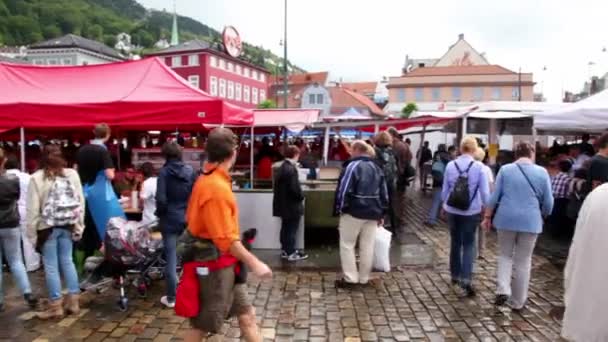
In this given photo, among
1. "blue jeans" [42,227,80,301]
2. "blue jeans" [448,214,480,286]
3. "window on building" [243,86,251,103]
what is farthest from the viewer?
"window on building" [243,86,251,103]

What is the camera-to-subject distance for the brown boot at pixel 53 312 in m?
4.74

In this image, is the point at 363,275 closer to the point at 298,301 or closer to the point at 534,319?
the point at 298,301

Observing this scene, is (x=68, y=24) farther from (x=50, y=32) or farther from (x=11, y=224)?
(x=11, y=224)

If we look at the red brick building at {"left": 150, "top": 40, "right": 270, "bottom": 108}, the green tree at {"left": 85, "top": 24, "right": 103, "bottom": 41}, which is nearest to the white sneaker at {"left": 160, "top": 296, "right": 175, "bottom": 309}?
the red brick building at {"left": 150, "top": 40, "right": 270, "bottom": 108}

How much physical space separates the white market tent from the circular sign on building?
5381 cm

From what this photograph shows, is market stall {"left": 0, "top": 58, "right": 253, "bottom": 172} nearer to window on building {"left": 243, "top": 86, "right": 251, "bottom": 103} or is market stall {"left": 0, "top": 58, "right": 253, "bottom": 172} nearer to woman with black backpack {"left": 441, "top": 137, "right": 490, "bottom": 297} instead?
woman with black backpack {"left": 441, "top": 137, "right": 490, "bottom": 297}

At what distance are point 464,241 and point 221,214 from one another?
343 centimetres

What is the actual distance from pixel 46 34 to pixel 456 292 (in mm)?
115638

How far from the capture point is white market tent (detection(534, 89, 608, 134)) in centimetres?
762

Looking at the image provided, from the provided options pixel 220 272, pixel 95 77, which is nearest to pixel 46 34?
pixel 95 77

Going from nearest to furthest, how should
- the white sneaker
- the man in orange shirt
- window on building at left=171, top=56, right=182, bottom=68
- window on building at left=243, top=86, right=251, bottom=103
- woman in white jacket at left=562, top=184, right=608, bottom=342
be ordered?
woman in white jacket at left=562, top=184, right=608, bottom=342, the man in orange shirt, the white sneaker, window on building at left=171, top=56, right=182, bottom=68, window on building at left=243, top=86, right=251, bottom=103

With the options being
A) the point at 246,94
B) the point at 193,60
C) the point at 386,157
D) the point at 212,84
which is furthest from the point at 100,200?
the point at 246,94

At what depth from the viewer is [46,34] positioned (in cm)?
10300

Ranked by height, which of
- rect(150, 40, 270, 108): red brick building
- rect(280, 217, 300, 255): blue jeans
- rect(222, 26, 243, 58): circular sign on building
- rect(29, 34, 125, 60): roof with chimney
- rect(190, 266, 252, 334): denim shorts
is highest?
rect(29, 34, 125, 60): roof with chimney
